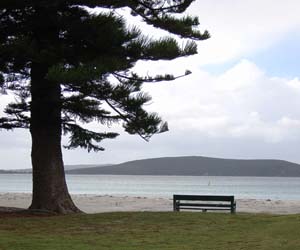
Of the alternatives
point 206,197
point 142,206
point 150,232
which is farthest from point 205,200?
point 150,232

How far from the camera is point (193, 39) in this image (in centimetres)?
1698

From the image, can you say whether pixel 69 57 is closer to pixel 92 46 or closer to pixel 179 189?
pixel 92 46

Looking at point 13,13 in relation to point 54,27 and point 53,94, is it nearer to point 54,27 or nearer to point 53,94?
point 54,27

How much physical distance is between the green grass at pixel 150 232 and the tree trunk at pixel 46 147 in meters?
1.83

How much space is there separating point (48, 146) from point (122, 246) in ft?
23.9

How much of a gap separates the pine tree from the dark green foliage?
2 centimetres

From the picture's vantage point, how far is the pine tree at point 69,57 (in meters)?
15.3

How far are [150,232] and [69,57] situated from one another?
5.85 metres

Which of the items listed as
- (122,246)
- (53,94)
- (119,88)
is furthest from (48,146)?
(122,246)

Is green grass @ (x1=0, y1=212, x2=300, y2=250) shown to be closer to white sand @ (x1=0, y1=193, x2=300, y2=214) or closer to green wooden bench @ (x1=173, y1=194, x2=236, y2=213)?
green wooden bench @ (x1=173, y1=194, x2=236, y2=213)

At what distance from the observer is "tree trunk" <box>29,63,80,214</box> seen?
16.4 meters

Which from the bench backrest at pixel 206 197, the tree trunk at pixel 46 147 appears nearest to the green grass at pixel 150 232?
the tree trunk at pixel 46 147

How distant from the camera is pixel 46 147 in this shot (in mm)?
16516

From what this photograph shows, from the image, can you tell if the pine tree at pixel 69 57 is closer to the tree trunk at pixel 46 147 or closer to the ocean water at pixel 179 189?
the tree trunk at pixel 46 147
